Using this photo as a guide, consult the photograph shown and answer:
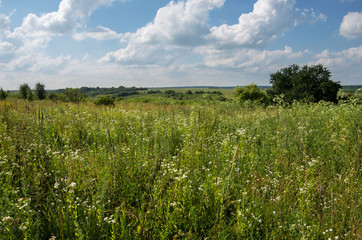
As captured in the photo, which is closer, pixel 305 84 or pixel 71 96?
pixel 71 96

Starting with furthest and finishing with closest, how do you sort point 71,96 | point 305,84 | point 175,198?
point 305,84 → point 71,96 → point 175,198

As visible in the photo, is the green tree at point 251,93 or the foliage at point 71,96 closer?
the foliage at point 71,96

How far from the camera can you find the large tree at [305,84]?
40.6m

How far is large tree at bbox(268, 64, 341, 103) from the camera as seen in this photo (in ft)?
133

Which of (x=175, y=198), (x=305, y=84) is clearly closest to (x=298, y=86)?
(x=305, y=84)

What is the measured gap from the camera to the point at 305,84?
41344mm

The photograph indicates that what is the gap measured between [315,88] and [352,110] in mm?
39983

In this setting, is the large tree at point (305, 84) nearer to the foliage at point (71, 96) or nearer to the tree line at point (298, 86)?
the tree line at point (298, 86)

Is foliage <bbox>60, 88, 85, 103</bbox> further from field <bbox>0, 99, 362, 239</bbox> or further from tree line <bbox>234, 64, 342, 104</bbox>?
tree line <bbox>234, 64, 342, 104</bbox>

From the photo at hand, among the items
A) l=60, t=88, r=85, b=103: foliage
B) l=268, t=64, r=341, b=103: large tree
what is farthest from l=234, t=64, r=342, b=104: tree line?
l=60, t=88, r=85, b=103: foliage

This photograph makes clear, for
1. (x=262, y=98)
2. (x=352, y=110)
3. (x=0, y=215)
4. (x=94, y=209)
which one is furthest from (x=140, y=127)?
(x=262, y=98)

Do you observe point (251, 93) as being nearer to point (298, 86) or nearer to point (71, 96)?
point (298, 86)

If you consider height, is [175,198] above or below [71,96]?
below

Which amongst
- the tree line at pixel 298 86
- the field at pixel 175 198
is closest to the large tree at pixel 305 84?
the tree line at pixel 298 86
